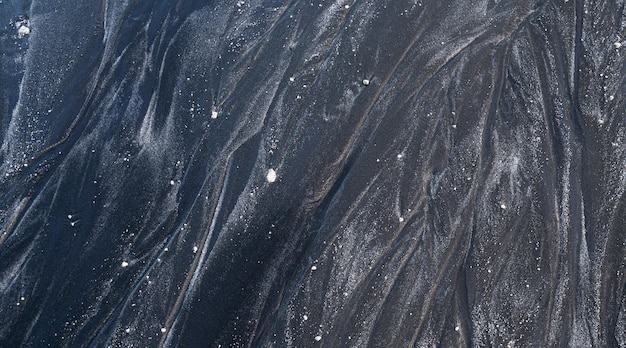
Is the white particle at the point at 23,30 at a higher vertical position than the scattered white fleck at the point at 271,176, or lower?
higher

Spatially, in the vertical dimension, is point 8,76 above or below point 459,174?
above

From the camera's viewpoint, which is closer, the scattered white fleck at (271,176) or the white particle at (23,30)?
the scattered white fleck at (271,176)

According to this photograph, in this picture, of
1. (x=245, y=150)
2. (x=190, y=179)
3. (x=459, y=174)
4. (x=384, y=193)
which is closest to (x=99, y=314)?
(x=190, y=179)

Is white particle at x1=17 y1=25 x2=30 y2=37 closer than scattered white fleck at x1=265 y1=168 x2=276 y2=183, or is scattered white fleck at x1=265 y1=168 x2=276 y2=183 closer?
scattered white fleck at x1=265 y1=168 x2=276 y2=183

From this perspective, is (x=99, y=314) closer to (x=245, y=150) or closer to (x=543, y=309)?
(x=245, y=150)

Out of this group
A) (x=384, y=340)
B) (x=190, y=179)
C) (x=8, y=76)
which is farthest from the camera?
(x=8, y=76)

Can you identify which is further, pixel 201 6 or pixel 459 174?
pixel 201 6

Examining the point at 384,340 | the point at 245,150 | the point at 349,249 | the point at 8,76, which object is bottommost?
the point at 384,340

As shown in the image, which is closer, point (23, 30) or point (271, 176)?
point (271, 176)

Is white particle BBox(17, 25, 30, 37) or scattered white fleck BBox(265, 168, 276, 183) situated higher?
white particle BBox(17, 25, 30, 37)

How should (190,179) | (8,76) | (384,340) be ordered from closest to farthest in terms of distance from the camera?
(384,340) < (190,179) < (8,76)

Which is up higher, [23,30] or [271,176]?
[23,30]
